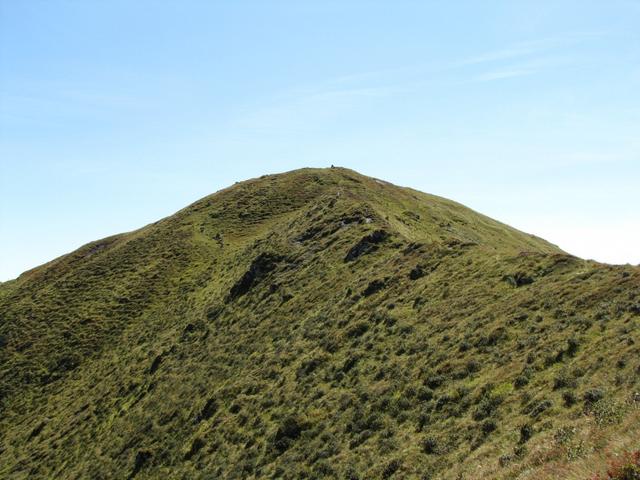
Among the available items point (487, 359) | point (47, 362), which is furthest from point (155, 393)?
point (487, 359)

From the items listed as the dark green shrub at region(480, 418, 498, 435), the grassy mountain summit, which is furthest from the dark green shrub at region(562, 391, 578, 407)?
the dark green shrub at region(480, 418, 498, 435)

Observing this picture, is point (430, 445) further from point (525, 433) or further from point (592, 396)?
point (592, 396)

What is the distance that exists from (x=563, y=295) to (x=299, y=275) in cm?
2844

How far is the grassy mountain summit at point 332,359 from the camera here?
19.3 metres

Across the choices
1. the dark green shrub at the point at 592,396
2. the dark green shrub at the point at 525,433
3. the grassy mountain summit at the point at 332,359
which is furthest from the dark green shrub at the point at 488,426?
the dark green shrub at the point at 592,396

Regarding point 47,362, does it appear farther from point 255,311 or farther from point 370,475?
point 370,475

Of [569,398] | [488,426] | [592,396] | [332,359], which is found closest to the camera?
[592,396]

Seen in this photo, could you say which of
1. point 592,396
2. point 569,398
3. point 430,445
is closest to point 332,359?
point 430,445

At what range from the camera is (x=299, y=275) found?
51062 millimetres

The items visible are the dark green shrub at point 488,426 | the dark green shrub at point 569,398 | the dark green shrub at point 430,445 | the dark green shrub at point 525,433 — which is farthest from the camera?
the dark green shrub at point 430,445

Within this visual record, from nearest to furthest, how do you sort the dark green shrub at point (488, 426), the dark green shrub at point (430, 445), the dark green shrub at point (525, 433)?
1. the dark green shrub at point (525, 433)
2. the dark green shrub at point (488, 426)
3. the dark green shrub at point (430, 445)

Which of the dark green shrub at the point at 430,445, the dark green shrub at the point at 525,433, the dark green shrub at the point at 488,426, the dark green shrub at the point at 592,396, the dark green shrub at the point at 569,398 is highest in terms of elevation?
the dark green shrub at the point at 592,396

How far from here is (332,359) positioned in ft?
110

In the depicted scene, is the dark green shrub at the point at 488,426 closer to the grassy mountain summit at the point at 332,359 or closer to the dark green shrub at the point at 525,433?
the grassy mountain summit at the point at 332,359
